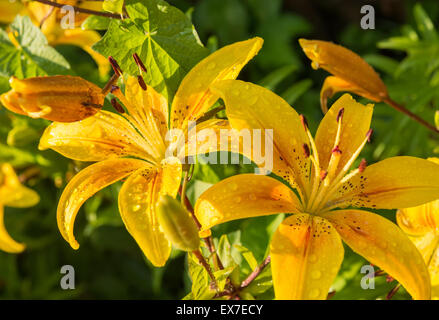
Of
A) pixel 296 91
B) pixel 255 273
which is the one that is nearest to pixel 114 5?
pixel 255 273

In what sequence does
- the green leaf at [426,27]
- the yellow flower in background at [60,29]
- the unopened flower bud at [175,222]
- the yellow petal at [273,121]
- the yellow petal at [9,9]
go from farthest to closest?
1. the green leaf at [426,27]
2. the yellow petal at [9,9]
3. the yellow flower in background at [60,29]
4. the yellow petal at [273,121]
5. the unopened flower bud at [175,222]

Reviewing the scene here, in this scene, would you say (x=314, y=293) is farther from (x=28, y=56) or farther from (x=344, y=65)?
(x=28, y=56)

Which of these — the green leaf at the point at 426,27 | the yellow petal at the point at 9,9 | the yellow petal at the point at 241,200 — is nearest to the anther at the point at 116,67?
the yellow petal at the point at 241,200

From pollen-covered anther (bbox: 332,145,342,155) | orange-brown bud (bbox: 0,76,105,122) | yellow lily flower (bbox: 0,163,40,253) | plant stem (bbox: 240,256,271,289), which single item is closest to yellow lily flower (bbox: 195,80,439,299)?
pollen-covered anther (bbox: 332,145,342,155)

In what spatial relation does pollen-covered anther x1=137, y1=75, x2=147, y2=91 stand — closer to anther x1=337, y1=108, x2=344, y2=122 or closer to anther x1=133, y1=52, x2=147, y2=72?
anther x1=133, y1=52, x2=147, y2=72

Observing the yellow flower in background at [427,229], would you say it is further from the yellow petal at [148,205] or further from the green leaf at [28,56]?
the green leaf at [28,56]

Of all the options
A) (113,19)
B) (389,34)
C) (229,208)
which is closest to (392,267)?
(229,208)
